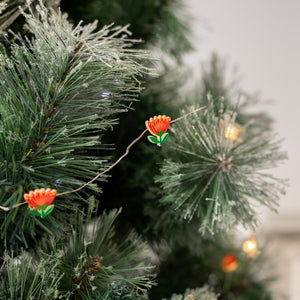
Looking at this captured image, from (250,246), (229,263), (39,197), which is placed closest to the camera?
(39,197)

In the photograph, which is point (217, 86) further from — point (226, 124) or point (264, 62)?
point (264, 62)

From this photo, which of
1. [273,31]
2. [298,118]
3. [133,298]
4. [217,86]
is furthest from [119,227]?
[298,118]

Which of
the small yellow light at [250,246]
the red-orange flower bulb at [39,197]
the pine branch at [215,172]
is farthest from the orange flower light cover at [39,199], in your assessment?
the small yellow light at [250,246]

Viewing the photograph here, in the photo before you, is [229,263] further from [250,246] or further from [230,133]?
[230,133]

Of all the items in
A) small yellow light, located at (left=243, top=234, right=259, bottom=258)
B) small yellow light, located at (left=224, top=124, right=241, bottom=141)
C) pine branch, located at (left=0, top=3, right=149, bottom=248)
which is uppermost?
small yellow light, located at (left=224, top=124, right=241, bottom=141)

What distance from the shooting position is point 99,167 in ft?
0.90

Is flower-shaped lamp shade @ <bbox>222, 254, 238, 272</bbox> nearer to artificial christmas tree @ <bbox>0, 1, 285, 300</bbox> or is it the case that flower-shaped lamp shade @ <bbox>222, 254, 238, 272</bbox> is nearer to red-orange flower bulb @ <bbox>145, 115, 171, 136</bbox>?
artificial christmas tree @ <bbox>0, 1, 285, 300</bbox>

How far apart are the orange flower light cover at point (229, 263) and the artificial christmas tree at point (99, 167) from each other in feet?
0.30

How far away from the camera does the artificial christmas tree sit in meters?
0.24

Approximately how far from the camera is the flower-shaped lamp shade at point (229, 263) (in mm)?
487

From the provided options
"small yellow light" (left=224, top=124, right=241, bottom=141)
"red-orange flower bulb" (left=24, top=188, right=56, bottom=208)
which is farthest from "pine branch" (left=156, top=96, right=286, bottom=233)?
"red-orange flower bulb" (left=24, top=188, right=56, bottom=208)

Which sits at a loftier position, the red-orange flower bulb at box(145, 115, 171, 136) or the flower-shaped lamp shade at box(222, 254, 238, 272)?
the flower-shaped lamp shade at box(222, 254, 238, 272)

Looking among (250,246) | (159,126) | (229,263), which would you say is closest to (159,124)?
(159,126)

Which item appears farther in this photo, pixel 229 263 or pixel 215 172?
pixel 229 263
